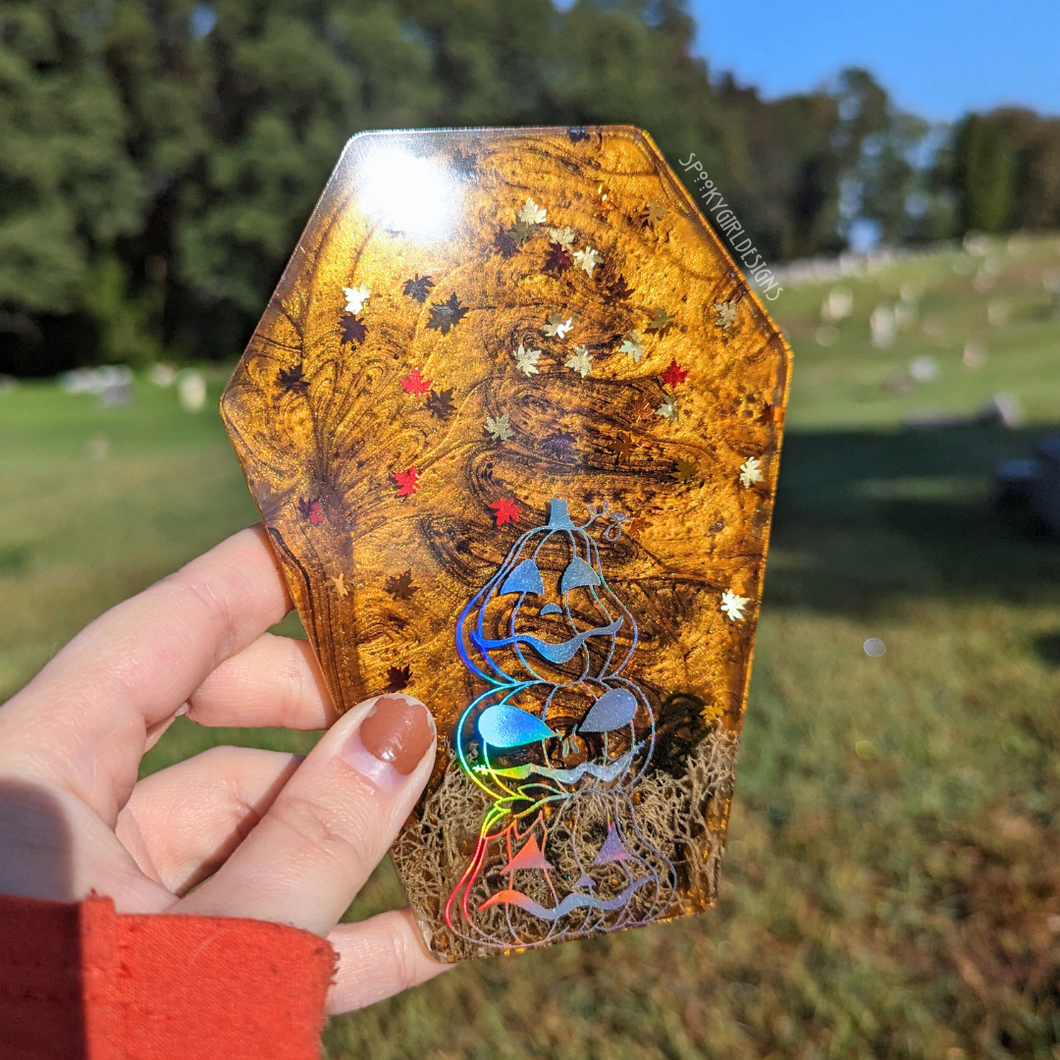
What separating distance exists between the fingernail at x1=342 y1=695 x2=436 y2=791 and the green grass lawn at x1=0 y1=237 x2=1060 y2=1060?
109 centimetres

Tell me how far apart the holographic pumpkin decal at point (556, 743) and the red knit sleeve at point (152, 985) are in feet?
1.08

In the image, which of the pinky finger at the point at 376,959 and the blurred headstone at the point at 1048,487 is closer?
the pinky finger at the point at 376,959

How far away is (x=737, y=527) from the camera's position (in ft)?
3.94

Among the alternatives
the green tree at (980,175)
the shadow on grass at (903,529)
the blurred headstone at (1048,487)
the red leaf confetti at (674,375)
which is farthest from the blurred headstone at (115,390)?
the green tree at (980,175)

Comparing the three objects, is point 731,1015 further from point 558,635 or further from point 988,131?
point 988,131

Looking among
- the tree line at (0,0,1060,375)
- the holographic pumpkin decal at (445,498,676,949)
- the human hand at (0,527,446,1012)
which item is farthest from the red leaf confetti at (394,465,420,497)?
the tree line at (0,0,1060,375)

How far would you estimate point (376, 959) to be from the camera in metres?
1.32

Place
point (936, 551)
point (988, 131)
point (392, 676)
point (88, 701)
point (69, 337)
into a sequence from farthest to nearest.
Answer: point (988, 131), point (69, 337), point (936, 551), point (392, 676), point (88, 701)

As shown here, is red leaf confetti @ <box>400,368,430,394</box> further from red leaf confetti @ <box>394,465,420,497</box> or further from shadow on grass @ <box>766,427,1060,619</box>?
shadow on grass @ <box>766,427,1060,619</box>

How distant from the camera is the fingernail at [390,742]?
1.11 m

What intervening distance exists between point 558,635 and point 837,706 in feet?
7.14

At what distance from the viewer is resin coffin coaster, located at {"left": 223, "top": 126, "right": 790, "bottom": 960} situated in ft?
3.58

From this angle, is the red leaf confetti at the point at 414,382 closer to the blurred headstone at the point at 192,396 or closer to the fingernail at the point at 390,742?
the fingernail at the point at 390,742

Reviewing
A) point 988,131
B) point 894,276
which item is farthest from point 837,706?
point 988,131
